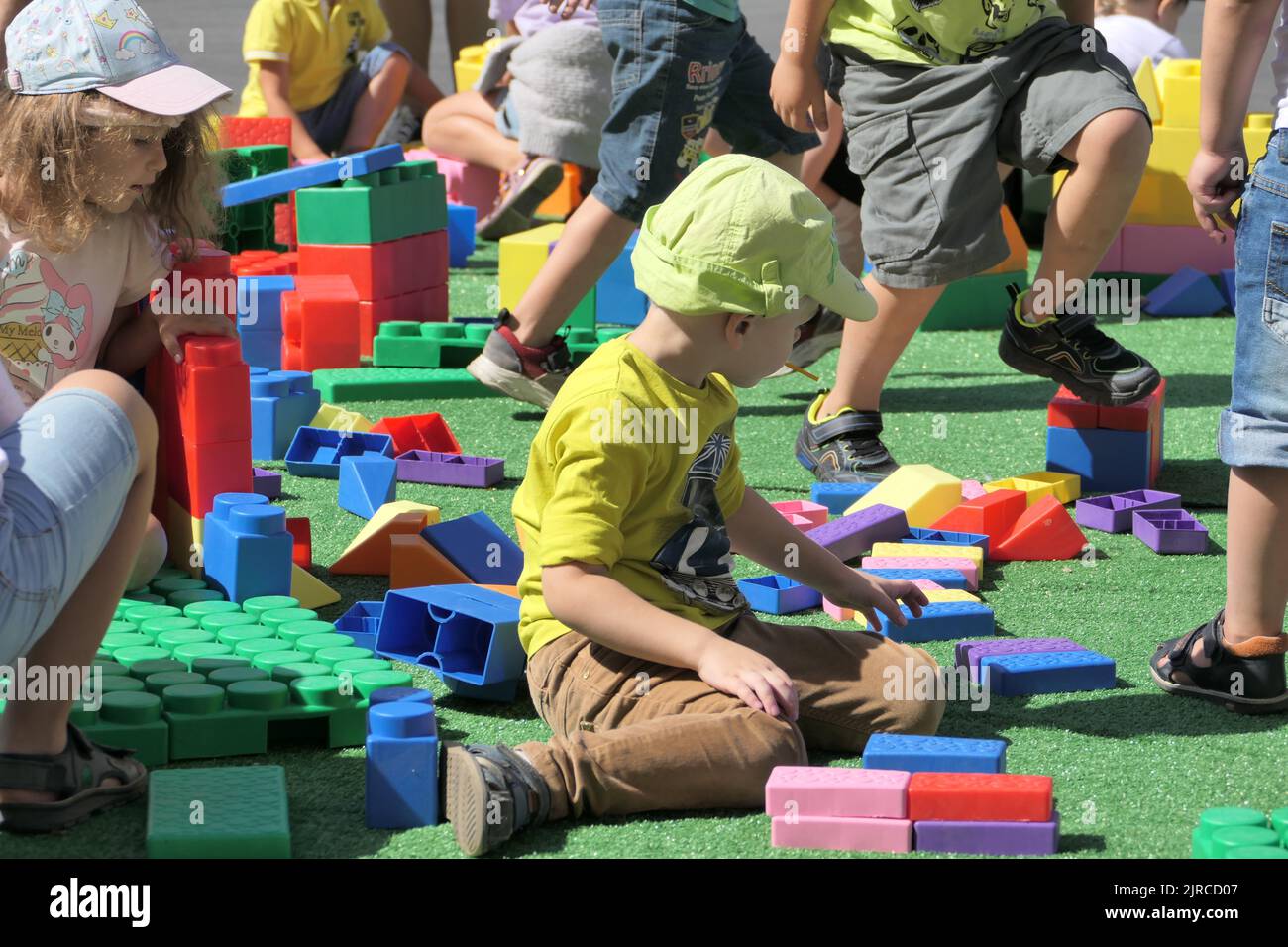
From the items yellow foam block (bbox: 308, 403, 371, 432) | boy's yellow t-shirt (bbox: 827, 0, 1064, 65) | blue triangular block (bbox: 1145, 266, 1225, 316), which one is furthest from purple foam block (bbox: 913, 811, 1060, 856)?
blue triangular block (bbox: 1145, 266, 1225, 316)

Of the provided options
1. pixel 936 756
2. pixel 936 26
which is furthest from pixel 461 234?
pixel 936 756

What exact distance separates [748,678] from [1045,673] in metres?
0.67

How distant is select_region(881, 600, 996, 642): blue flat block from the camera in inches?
117

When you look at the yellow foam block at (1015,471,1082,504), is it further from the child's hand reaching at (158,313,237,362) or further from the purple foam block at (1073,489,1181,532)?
the child's hand reaching at (158,313,237,362)

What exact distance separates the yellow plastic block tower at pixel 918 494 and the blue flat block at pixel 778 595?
48 centimetres

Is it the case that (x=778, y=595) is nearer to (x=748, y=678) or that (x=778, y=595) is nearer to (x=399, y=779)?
(x=748, y=678)

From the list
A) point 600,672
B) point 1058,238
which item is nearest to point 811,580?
point 600,672

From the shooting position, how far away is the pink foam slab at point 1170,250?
618 cm

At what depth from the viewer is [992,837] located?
213cm

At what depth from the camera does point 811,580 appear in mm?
2691

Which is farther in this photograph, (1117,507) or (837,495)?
(837,495)

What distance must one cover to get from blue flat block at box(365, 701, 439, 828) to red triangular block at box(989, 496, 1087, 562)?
160 cm

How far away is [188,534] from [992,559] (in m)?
1.54

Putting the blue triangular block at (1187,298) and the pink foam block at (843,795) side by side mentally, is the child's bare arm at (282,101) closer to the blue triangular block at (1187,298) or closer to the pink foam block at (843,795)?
the blue triangular block at (1187,298)
